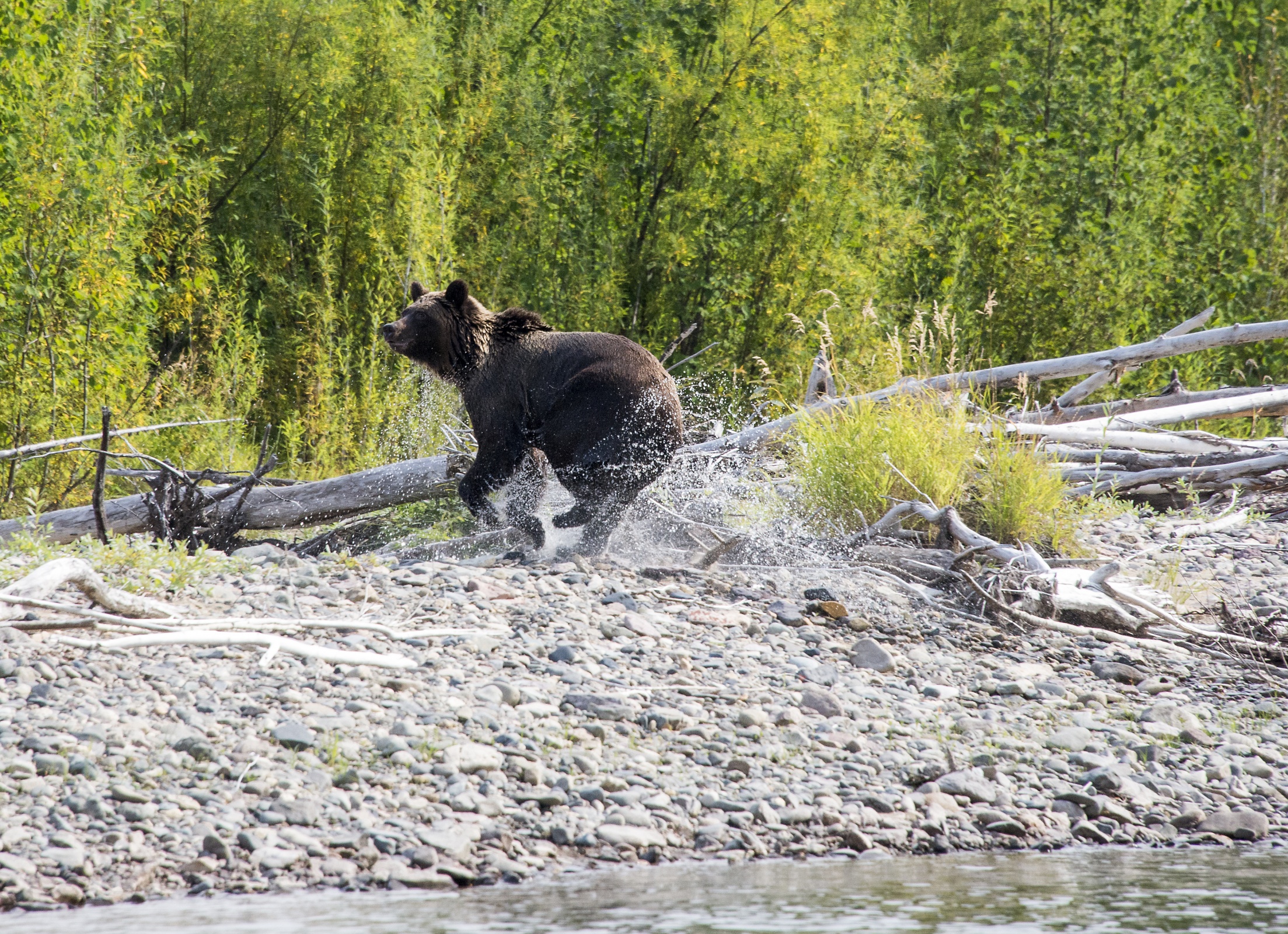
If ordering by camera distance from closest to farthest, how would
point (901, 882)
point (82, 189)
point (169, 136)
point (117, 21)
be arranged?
point (901, 882) → point (82, 189) → point (117, 21) → point (169, 136)

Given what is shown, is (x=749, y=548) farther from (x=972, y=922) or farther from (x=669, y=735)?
(x=972, y=922)

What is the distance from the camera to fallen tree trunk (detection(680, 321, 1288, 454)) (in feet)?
24.6

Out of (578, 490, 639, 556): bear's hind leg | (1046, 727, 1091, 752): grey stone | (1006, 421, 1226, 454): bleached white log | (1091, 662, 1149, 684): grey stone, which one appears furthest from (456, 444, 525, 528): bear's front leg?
(1006, 421, 1226, 454): bleached white log

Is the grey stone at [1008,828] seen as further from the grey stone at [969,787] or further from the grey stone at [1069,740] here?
the grey stone at [1069,740]

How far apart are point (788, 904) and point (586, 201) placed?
917cm

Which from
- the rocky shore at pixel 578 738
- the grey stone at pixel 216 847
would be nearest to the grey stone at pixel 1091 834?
the rocky shore at pixel 578 738

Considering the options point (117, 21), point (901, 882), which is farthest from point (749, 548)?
point (117, 21)

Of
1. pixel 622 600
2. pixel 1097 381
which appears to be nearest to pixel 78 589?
pixel 622 600

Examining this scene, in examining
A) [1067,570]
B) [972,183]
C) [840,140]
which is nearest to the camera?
[1067,570]

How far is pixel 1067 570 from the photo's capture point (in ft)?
19.6

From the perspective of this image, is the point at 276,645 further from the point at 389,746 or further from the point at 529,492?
the point at 529,492

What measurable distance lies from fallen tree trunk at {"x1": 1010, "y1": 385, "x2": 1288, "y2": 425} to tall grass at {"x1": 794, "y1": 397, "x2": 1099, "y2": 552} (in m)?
1.64

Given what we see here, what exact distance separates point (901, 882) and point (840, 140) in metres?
8.49

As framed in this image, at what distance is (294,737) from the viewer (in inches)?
153
